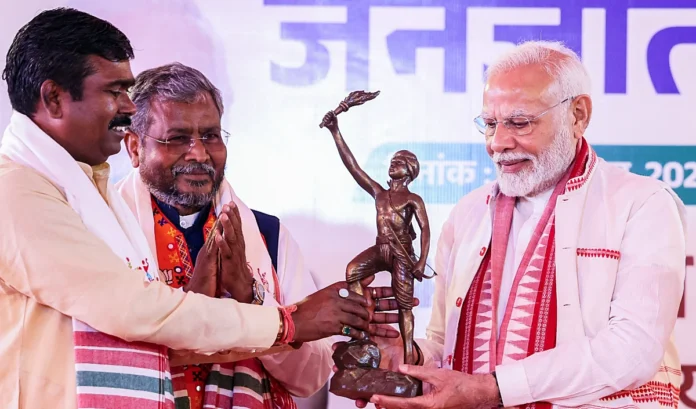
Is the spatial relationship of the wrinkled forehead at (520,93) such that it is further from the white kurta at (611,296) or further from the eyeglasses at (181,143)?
the eyeglasses at (181,143)

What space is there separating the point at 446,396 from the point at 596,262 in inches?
26.4

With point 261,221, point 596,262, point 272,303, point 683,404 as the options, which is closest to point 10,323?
point 272,303

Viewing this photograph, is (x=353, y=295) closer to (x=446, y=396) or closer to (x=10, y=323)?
(x=446, y=396)

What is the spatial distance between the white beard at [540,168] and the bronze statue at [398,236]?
45 cm

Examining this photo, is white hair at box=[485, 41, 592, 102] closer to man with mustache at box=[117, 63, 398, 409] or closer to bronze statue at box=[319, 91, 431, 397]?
bronze statue at box=[319, 91, 431, 397]

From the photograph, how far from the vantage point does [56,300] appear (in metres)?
2.78

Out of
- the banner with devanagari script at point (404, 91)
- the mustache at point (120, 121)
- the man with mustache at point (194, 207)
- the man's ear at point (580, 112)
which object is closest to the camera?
the mustache at point (120, 121)

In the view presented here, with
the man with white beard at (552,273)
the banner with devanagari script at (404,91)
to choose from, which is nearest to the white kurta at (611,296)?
the man with white beard at (552,273)

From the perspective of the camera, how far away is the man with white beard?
3.21 m

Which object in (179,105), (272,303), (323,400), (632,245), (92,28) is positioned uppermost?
(92,28)

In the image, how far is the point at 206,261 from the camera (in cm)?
330

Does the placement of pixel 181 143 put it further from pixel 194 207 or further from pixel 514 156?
pixel 514 156

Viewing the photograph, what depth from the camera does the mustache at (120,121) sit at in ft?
10.1

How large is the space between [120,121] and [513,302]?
1450mm
